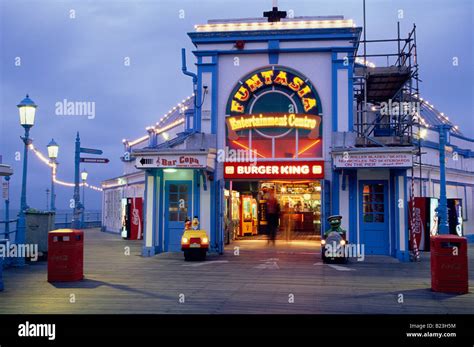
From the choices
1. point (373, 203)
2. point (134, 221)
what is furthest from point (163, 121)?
point (373, 203)

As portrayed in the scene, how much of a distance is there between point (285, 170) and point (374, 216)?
3.30 metres

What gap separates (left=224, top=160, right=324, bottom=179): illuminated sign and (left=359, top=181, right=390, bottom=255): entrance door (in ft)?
5.08

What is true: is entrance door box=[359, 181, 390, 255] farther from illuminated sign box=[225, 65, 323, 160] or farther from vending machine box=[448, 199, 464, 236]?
vending machine box=[448, 199, 464, 236]

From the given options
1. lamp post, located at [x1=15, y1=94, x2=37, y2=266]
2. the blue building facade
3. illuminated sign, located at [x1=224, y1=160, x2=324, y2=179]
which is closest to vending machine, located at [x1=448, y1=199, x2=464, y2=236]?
the blue building facade

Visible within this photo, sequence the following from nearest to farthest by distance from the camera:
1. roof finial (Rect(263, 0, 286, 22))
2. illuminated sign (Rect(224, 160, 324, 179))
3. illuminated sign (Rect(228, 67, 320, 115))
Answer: illuminated sign (Rect(224, 160, 324, 179)) → illuminated sign (Rect(228, 67, 320, 115)) → roof finial (Rect(263, 0, 286, 22))

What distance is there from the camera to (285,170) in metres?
17.2

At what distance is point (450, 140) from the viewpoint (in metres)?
27.0

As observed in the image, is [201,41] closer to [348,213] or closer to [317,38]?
[317,38]

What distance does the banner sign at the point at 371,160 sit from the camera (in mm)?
15438

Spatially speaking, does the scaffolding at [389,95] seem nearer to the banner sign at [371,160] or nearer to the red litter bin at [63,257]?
the banner sign at [371,160]

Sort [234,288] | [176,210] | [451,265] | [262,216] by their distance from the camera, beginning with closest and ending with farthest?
1. [451,265]
2. [234,288]
3. [176,210]
4. [262,216]

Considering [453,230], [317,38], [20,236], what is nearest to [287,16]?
[317,38]

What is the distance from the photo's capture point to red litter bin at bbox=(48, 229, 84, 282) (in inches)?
444

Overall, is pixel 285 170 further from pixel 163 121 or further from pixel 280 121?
pixel 163 121
